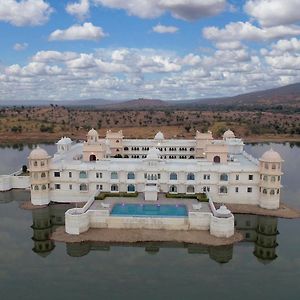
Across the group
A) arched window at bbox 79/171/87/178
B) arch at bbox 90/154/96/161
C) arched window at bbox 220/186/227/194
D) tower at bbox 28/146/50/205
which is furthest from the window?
arched window at bbox 220/186/227/194

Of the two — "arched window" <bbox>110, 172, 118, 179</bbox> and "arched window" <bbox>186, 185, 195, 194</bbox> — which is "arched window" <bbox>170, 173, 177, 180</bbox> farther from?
"arched window" <bbox>110, 172, 118, 179</bbox>

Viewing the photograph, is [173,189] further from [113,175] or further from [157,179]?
[113,175]

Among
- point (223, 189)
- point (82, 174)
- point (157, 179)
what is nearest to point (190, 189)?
point (223, 189)

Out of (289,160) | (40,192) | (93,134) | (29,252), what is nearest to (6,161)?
(93,134)

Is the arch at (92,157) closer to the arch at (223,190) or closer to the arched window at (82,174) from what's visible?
the arched window at (82,174)

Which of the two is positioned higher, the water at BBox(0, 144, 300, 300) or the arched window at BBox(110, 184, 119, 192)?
the arched window at BBox(110, 184, 119, 192)

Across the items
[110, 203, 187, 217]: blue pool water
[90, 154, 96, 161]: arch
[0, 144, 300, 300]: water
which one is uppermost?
[90, 154, 96, 161]: arch

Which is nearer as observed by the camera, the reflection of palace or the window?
the reflection of palace
